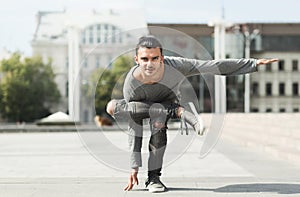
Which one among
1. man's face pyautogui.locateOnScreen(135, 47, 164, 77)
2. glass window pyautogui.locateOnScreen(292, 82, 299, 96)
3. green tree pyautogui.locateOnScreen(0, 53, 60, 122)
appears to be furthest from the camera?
glass window pyautogui.locateOnScreen(292, 82, 299, 96)

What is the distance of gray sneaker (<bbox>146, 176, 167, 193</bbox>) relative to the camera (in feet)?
23.9

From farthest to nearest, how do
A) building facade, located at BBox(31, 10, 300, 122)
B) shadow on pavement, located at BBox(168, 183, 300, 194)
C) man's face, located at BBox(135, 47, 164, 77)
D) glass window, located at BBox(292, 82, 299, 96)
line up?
glass window, located at BBox(292, 82, 299, 96) → building facade, located at BBox(31, 10, 300, 122) → shadow on pavement, located at BBox(168, 183, 300, 194) → man's face, located at BBox(135, 47, 164, 77)

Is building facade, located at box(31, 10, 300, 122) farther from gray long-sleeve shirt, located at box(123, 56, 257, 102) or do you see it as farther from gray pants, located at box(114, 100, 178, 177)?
gray long-sleeve shirt, located at box(123, 56, 257, 102)

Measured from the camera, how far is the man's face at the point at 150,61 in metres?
7.11

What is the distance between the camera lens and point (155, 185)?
7.38 m

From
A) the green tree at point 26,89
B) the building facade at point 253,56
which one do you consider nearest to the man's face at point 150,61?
the building facade at point 253,56

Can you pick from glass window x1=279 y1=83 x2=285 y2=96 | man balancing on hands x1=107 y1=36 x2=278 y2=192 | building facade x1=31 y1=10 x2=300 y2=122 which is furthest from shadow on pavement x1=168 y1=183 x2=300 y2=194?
glass window x1=279 y1=83 x2=285 y2=96

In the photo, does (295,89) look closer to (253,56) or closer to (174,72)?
(253,56)

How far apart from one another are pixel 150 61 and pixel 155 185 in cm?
158

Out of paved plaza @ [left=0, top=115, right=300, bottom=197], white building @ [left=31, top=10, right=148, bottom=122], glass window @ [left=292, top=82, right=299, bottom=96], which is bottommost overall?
paved plaza @ [left=0, top=115, right=300, bottom=197]

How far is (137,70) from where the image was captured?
725 cm

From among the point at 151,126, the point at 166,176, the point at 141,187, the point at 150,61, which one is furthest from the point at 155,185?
the point at 166,176

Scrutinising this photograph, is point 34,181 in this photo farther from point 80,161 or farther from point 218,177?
point 80,161

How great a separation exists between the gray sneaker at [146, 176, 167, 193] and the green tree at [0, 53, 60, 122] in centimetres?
5573
